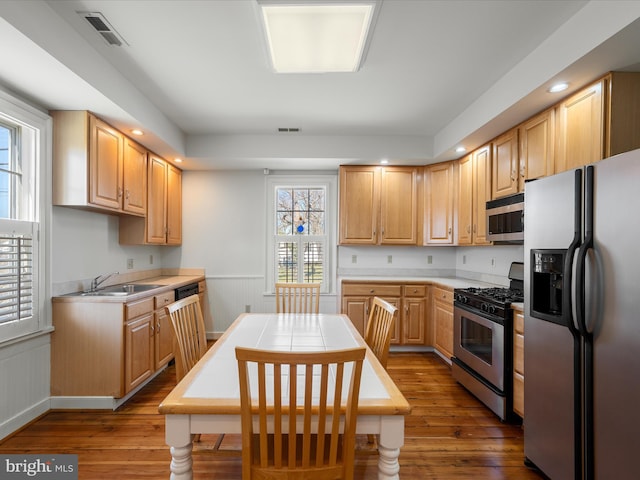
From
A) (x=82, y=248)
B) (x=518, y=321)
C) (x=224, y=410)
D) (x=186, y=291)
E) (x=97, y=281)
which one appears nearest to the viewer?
(x=224, y=410)

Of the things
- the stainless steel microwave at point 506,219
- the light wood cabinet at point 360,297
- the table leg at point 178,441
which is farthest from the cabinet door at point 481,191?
the table leg at point 178,441

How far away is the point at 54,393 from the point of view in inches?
102

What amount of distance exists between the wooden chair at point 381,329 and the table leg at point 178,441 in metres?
1.03

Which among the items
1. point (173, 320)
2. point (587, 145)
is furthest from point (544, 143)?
point (173, 320)

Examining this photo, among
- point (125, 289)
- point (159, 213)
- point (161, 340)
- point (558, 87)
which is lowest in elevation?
point (161, 340)

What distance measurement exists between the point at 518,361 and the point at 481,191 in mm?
1706

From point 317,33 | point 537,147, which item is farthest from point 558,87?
point 317,33

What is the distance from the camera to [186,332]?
191cm

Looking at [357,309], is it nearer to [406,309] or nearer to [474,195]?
[406,309]

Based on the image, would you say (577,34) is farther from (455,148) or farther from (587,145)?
(455,148)

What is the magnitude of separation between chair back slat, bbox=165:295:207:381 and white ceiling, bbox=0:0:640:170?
61.2 inches

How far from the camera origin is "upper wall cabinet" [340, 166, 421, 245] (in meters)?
4.22

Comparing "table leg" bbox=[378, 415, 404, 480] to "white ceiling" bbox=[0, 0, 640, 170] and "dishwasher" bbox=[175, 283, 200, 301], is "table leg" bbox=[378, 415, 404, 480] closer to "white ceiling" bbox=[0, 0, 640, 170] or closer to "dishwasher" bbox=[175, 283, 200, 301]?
"white ceiling" bbox=[0, 0, 640, 170]

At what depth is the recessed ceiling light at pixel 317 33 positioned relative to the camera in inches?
68.1
